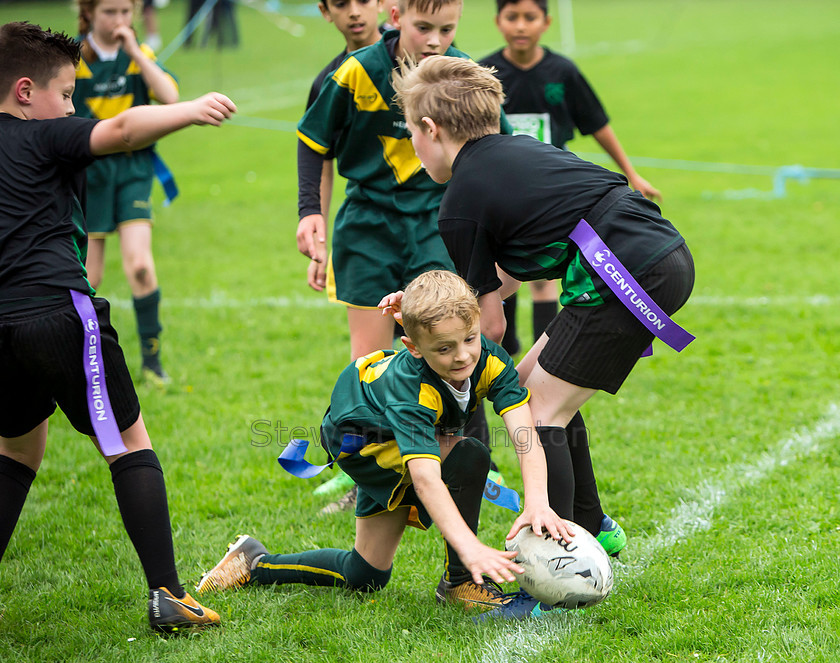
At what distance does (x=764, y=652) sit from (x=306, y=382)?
3.52 metres

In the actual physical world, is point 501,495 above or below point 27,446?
below

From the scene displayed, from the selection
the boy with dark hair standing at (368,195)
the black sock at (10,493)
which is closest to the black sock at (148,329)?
the boy with dark hair standing at (368,195)

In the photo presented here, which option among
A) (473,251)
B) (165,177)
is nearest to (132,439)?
(473,251)

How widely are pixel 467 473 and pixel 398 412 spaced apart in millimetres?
384

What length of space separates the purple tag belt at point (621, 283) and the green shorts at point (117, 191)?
3691 mm

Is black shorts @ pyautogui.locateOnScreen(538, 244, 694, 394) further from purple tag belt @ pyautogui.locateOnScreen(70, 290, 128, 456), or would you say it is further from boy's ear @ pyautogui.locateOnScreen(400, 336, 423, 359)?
purple tag belt @ pyautogui.locateOnScreen(70, 290, 128, 456)

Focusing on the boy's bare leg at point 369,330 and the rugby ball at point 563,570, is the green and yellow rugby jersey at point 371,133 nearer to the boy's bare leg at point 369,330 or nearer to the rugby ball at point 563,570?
the boy's bare leg at point 369,330

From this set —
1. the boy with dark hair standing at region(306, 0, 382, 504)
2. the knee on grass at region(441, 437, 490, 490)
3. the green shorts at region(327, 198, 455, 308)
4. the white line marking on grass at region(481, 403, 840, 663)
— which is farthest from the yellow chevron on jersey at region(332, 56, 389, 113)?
the white line marking on grass at region(481, 403, 840, 663)

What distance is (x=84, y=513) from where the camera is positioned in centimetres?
417

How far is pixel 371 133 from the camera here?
13.3ft

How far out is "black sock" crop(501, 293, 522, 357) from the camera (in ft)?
18.4

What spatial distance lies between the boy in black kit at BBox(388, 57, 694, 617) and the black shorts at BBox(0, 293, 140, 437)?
89 centimetres

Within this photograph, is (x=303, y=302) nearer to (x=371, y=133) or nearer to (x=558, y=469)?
(x=371, y=133)

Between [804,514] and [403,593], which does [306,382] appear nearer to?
[403,593]
